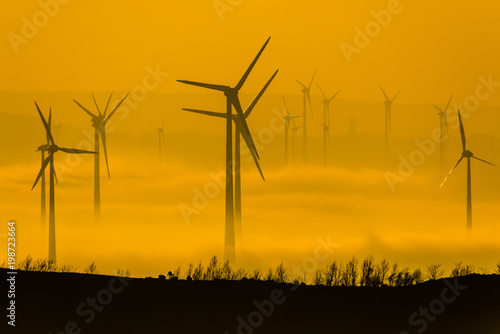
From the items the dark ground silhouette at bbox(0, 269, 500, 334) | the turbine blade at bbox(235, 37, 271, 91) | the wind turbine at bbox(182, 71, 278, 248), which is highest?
the turbine blade at bbox(235, 37, 271, 91)

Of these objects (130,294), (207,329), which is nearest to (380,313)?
(207,329)

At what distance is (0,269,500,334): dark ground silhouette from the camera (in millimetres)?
39312

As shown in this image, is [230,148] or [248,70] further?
[248,70]

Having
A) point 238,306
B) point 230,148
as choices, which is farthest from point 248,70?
point 238,306

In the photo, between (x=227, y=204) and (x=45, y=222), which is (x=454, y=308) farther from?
(x=45, y=222)

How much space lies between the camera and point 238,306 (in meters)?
41.6

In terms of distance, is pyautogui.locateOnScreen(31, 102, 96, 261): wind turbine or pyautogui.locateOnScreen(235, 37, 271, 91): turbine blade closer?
pyautogui.locateOnScreen(235, 37, 271, 91): turbine blade

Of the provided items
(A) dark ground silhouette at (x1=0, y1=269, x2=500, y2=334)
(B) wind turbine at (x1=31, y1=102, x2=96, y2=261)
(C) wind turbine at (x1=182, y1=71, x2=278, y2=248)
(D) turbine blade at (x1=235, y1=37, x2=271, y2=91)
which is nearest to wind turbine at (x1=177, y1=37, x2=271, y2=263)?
(D) turbine blade at (x1=235, y1=37, x2=271, y2=91)

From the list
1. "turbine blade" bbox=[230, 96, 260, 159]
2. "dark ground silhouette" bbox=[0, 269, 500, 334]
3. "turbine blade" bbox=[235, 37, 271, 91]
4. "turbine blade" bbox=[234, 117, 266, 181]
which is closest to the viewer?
"dark ground silhouette" bbox=[0, 269, 500, 334]

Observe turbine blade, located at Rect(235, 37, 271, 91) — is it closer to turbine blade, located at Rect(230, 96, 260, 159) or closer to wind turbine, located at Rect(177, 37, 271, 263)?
wind turbine, located at Rect(177, 37, 271, 263)

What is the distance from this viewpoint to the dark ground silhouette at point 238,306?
3931cm

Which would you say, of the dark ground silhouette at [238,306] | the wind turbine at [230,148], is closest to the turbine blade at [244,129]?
the wind turbine at [230,148]

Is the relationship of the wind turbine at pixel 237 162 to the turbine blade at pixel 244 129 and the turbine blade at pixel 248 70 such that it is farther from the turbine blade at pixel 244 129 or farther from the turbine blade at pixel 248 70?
the turbine blade at pixel 248 70

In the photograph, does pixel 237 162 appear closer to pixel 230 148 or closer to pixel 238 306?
pixel 230 148
